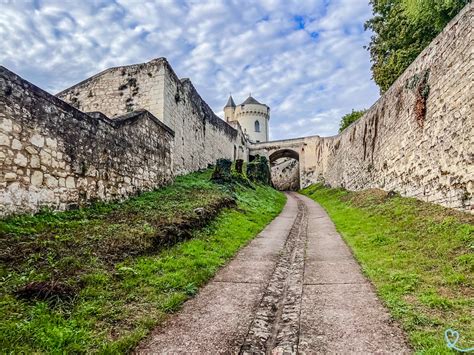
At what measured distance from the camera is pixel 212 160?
20578 mm

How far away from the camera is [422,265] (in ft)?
15.4

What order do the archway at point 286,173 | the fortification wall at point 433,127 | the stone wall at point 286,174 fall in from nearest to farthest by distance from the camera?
the fortification wall at point 433,127 < the archway at point 286,173 < the stone wall at point 286,174

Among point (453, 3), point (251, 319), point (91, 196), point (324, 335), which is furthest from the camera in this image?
point (453, 3)

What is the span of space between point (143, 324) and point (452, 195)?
22.5ft

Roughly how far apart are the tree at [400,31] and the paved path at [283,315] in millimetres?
10269

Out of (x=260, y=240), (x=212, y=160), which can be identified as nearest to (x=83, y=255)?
(x=260, y=240)

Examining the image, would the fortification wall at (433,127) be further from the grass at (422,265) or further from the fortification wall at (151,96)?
the fortification wall at (151,96)

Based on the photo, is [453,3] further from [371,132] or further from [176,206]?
[176,206]

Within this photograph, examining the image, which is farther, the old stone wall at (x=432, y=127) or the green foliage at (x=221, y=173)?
the green foliage at (x=221, y=173)

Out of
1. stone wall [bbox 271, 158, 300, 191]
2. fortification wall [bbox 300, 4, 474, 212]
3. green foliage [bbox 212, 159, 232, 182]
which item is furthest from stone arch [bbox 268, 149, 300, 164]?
fortification wall [bbox 300, 4, 474, 212]

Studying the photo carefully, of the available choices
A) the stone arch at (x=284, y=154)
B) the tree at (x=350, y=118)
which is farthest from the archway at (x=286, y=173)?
the tree at (x=350, y=118)

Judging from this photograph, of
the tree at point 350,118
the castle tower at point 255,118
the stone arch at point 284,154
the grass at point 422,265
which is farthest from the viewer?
the castle tower at point 255,118

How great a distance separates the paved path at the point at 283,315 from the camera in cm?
272

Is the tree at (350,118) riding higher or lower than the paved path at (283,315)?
higher
